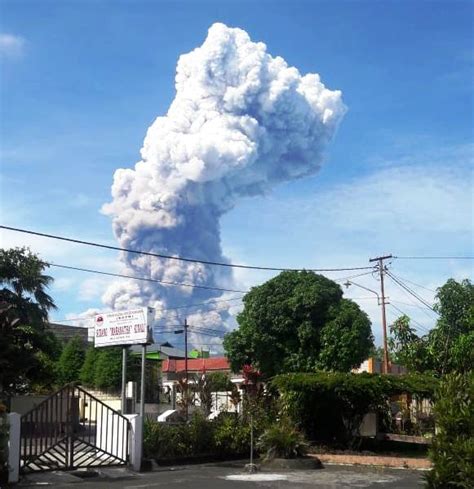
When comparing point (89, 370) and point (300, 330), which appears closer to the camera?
point (300, 330)

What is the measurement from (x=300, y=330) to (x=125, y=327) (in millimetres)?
13684

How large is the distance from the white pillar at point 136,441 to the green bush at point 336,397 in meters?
6.16

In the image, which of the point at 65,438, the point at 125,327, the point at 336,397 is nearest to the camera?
the point at 65,438

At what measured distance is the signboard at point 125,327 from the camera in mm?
18422

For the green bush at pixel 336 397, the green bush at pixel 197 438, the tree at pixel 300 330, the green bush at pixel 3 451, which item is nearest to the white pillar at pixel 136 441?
the green bush at pixel 197 438

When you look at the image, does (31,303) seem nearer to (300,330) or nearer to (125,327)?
(300,330)

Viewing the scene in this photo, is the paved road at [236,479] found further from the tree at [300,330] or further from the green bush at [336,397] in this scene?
the tree at [300,330]

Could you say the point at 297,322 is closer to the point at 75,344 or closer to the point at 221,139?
the point at 75,344

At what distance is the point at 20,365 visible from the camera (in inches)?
816

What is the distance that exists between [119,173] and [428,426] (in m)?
126

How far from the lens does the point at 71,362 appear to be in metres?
58.5

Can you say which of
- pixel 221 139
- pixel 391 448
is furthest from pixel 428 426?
pixel 221 139

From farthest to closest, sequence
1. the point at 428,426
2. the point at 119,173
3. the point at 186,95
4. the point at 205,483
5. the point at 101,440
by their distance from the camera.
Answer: the point at 119,173 < the point at 186,95 < the point at 428,426 < the point at 101,440 < the point at 205,483

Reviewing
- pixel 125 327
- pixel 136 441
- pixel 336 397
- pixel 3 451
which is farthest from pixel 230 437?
pixel 3 451
